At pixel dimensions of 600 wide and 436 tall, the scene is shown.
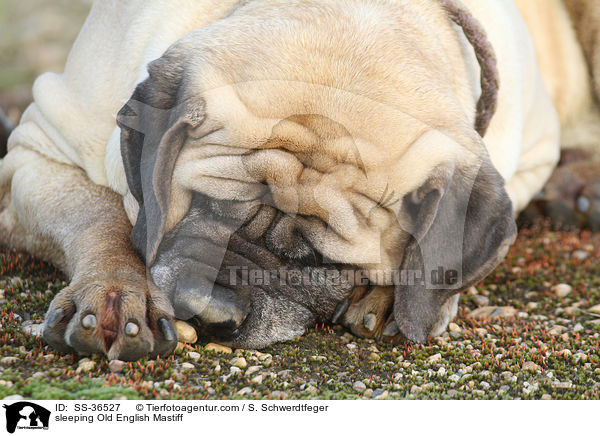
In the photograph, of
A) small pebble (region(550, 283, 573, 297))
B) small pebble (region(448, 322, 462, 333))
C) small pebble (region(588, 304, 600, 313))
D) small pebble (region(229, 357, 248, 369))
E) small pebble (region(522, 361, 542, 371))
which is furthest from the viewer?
small pebble (region(550, 283, 573, 297))

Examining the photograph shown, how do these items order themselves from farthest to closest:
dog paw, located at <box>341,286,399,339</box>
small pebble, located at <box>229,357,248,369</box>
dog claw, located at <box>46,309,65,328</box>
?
dog paw, located at <box>341,286,399,339</box> → small pebble, located at <box>229,357,248,369</box> → dog claw, located at <box>46,309,65,328</box>

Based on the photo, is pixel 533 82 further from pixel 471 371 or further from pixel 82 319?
pixel 82 319

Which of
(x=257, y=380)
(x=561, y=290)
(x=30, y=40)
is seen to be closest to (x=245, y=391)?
(x=257, y=380)

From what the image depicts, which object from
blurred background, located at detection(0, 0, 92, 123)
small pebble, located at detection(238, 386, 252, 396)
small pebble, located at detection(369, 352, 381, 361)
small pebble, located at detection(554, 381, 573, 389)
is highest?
small pebble, located at detection(238, 386, 252, 396)

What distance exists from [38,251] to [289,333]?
58.8 inches

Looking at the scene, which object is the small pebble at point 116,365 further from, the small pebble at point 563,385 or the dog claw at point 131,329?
the small pebble at point 563,385

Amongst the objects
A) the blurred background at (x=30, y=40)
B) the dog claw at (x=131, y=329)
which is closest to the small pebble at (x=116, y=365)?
the dog claw at (x=131, y=329)

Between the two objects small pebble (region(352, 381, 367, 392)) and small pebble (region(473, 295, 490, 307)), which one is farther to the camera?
small pebble (region(473, 295, 490, 307))

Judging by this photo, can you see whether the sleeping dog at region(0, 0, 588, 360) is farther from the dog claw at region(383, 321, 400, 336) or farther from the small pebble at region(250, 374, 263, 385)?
the small pebble at region(250, 374, 263, 385)

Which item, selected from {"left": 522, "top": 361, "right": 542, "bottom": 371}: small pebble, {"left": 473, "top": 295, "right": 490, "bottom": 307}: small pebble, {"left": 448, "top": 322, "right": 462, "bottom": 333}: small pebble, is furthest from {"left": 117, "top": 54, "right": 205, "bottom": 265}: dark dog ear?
{"left": 473, "top": 295, "right": 490, "bottom": 307}: small pebble

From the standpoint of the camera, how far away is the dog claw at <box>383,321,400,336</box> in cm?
319

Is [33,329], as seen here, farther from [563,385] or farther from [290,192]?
[563,385]

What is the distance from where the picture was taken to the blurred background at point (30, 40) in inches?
299
